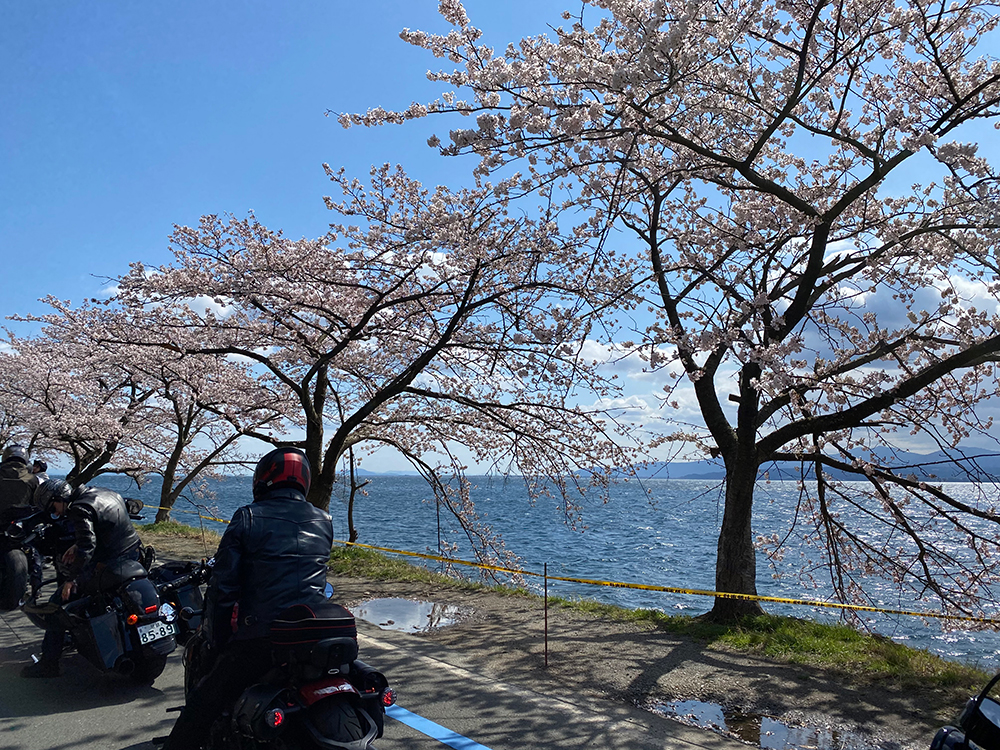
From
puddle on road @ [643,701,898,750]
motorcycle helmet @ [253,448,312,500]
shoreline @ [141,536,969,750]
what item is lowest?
puddle on road @ [643,701,898,750]

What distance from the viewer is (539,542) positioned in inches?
1226

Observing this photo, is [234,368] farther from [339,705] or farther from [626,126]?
[339,705]

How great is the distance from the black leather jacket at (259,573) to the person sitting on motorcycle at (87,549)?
9.32 ft

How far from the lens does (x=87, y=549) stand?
596 cm

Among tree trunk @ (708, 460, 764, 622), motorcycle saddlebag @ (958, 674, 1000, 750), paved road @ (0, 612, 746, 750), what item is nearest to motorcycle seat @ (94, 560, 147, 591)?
paved road @ (0, 612, 746, 750)

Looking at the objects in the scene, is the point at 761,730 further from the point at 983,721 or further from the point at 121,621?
the point at 121,621

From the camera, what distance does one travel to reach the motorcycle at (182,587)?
19.4 ft

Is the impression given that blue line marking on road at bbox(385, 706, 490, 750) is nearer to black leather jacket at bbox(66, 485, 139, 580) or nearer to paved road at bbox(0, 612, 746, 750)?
paved road at bbox(0, 612, 746, 750)

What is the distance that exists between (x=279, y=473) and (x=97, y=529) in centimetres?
304

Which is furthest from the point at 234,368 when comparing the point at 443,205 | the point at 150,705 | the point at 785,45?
the point at 785,45

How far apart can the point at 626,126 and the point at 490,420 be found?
24.7 ft

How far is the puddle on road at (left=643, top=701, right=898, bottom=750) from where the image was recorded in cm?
470

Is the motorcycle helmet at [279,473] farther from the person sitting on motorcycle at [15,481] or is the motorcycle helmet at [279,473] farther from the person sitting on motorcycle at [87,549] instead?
the person sitting on motorcycle at [15,481]

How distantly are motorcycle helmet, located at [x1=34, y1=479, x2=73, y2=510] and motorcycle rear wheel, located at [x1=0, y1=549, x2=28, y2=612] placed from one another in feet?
→ 2.87
